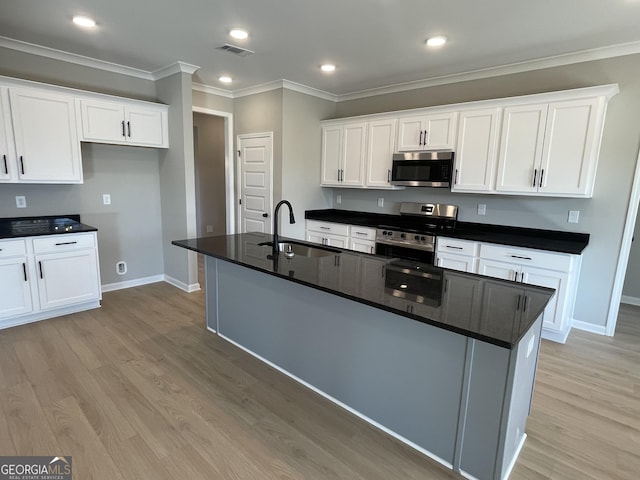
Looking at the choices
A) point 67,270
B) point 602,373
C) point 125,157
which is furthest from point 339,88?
point 602,373

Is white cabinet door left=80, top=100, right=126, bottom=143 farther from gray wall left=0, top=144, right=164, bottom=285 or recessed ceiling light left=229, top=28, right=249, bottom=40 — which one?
recessed ceiling light left=229, top=28, right=249, bottom=40

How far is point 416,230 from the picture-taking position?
4.04m

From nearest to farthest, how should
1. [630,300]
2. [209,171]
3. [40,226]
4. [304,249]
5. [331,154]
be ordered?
[304,249] < [40,226] < [630,300] < [331,154] < [209,171]

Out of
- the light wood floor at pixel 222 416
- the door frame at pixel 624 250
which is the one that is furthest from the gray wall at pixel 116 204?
the door frame at pixel 624 250

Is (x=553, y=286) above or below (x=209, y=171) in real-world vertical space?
below

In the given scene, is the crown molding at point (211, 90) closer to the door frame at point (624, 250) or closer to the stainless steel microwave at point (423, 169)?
the stainless steel microwave at point (423, 169)

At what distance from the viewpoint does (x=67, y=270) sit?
3.53m

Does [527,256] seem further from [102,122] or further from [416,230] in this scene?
[102,122]

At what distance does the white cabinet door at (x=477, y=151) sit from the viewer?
11.8ft

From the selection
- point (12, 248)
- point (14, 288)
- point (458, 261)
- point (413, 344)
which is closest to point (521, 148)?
point (458, 261)

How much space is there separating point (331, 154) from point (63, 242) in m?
3.33

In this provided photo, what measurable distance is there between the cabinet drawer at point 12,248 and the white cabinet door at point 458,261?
406 cm

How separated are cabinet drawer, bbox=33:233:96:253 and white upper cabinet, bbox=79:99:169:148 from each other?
41.1 inches

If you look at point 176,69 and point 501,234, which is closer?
point 501,234
